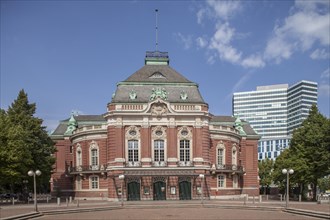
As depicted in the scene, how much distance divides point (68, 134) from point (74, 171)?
8.30 metres

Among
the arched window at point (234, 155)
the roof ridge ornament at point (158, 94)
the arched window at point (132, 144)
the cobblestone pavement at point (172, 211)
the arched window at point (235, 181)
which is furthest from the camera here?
the arched window at point (234, 155)

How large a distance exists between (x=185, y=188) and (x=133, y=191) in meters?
7.38

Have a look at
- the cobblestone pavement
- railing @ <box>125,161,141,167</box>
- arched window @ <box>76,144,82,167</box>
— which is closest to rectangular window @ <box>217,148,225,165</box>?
railing @ <box>125,161,141,167</box>

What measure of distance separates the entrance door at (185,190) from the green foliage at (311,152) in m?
14.4

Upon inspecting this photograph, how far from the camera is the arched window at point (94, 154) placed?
64031 millimetres

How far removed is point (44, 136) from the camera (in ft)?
201

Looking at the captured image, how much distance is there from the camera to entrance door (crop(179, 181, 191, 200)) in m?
59.2

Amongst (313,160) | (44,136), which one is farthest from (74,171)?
(313,160)

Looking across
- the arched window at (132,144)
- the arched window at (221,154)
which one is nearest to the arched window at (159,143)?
the arched window at (132,144)

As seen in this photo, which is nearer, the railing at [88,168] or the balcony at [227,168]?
the railing at [88,168]

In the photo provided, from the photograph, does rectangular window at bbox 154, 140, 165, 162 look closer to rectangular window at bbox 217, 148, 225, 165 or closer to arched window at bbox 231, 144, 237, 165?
rectangular window at bbox 217, 148, 225, 165

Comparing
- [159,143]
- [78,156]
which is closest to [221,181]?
[159,143]

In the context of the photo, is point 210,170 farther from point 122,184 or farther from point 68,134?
point 68,134

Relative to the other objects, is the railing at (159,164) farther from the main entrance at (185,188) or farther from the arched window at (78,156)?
the arched window at (78,156)
